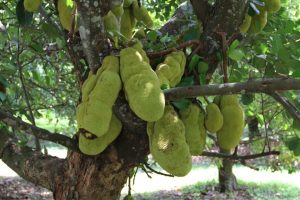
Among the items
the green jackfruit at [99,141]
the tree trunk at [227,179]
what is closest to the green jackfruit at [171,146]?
the green jackfruit at [99,141]

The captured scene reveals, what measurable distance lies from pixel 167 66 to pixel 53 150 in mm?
8342

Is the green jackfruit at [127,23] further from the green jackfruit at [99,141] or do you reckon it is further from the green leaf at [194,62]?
the green jackfruit at [99,141]

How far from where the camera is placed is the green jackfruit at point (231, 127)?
126 centimetres

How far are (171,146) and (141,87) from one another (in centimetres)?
17

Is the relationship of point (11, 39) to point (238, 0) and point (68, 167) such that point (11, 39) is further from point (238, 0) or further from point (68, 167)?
point (238, 0)

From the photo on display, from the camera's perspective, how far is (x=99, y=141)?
1.22 m

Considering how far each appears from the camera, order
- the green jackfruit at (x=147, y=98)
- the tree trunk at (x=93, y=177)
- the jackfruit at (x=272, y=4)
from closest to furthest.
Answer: the green jackfruit at (x=147, y=98), the tree trunk at (x=93, y=177), the jackfruit at (x=272, y=4)

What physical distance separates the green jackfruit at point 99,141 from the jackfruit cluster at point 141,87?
0.21 m

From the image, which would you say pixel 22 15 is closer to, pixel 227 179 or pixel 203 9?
pixel 203 9

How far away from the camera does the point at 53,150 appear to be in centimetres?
921

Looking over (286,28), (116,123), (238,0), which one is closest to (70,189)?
(116,123)

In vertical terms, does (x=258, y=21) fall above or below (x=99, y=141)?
above

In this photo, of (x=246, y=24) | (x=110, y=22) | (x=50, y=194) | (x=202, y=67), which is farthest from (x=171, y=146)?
(x=50, y=194)

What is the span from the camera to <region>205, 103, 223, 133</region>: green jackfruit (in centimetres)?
122
